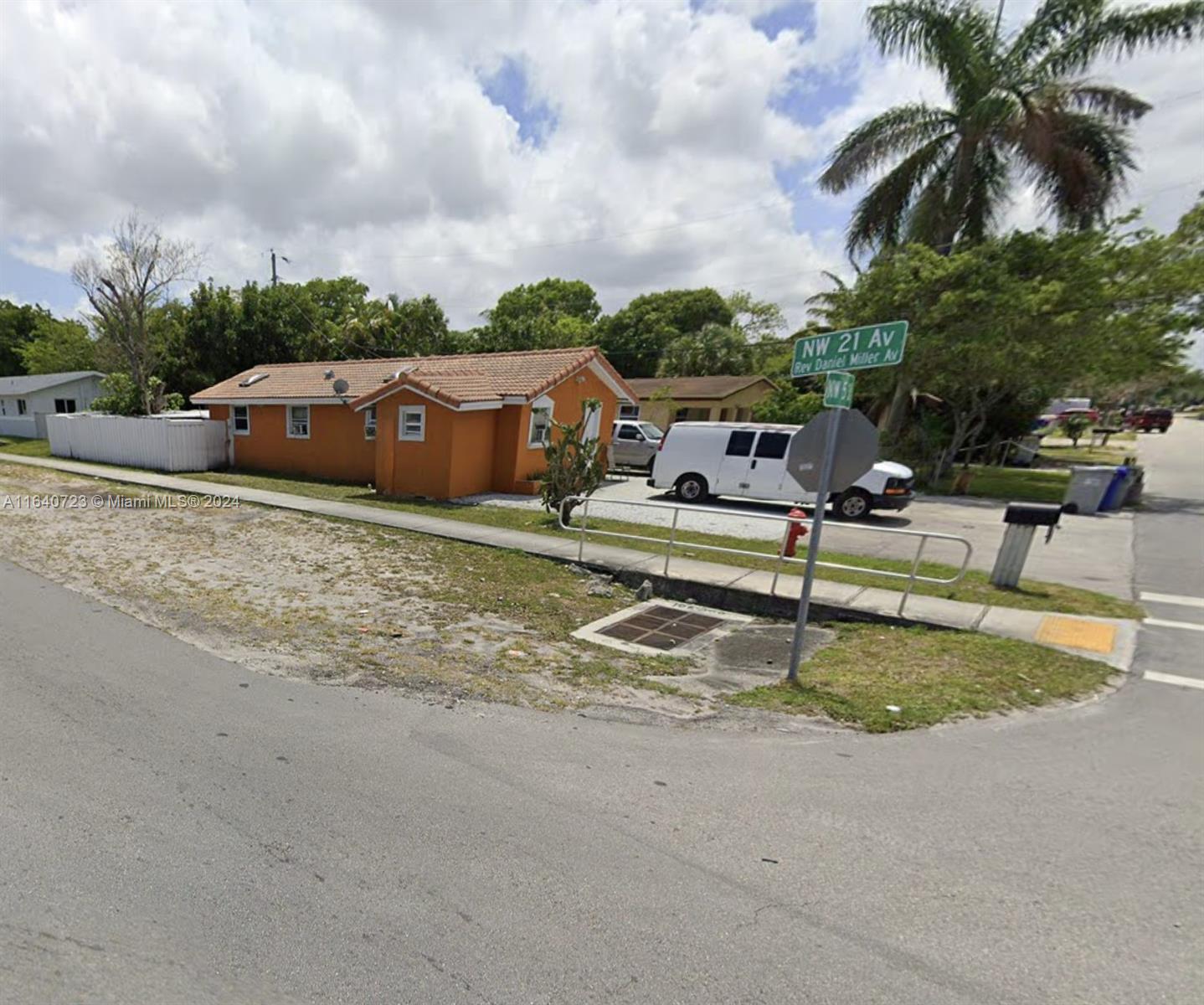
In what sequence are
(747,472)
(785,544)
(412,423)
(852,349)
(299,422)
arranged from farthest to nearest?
(299,422)
(412,423)
(747,472)
(785,544)
(852,349)

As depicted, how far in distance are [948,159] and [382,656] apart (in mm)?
23053

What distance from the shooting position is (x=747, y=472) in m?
13.8

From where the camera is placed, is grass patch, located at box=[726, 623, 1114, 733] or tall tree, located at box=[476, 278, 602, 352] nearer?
grass patch, located at box=[726, 623, 1114, 733]

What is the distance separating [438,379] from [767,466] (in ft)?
29.0

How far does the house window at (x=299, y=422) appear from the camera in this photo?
18.1m

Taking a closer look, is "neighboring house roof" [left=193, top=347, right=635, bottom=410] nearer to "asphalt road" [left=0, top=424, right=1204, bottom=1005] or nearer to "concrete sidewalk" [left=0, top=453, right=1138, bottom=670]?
"concrete sidewalk" [left=0, top=453, right=1138, bottom=670]

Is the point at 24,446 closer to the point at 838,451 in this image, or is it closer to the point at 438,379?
the point at 438,379

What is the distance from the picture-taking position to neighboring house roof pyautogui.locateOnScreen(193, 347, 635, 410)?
14445 millimetres

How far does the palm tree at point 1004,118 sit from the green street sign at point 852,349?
18112 mm

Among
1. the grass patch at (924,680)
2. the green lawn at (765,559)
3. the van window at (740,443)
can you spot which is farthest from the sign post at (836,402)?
the van window at (740,443)

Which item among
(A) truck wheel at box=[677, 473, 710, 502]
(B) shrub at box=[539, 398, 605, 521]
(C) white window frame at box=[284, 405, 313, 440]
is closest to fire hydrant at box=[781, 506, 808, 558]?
(B) shrub at box=[539, 398, 605, 521]

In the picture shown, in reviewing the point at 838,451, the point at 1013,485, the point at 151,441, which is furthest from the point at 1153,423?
the point at 151,441

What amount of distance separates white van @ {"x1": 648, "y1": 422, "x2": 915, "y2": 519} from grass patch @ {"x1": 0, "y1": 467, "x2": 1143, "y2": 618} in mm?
3117

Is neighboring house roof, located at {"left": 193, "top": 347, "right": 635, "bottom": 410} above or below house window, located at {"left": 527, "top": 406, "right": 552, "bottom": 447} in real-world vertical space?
above
